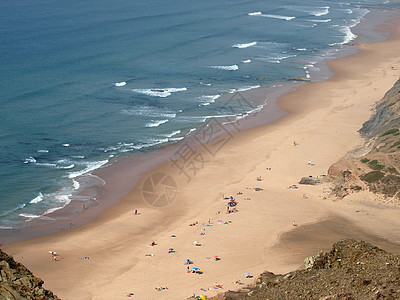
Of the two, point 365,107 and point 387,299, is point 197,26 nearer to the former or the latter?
point 365,107

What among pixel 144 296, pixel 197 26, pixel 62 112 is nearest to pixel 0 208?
pixel 144 296

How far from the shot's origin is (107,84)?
7256cm

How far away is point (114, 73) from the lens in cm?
7800

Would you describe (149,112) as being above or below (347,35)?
above

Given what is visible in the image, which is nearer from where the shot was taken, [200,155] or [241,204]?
[241,204]

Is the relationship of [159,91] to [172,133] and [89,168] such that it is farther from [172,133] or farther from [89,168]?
[89,168]

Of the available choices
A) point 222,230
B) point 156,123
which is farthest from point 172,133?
point 222,230

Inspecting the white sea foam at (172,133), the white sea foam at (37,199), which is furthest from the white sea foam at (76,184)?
the white sea foam at (172,133)

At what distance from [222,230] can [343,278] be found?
19406 millimetres

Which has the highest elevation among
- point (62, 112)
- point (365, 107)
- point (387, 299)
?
point (387, 299)

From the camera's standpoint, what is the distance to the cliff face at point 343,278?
647 inches

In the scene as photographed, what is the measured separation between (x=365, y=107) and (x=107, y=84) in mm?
32266

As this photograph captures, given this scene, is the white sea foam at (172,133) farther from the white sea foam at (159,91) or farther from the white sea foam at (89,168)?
the white sea foam at (159,91)

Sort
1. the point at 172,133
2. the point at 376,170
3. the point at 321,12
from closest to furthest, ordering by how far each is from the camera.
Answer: the point at 376,170
the point at 172,133
the point at 321,12
